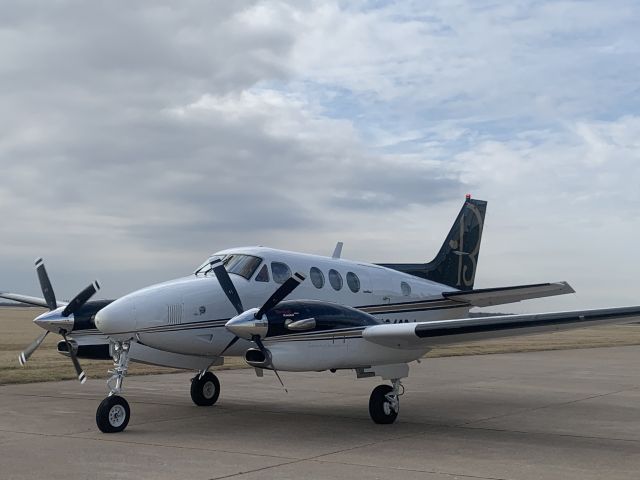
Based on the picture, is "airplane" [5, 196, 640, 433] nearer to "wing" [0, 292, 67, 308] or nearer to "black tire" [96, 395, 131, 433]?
"black tire" [96, 395, 131, 433]

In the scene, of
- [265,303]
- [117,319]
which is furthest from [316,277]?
[117,319]

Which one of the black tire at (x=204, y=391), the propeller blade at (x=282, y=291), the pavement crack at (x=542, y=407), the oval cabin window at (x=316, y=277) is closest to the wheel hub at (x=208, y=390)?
the black tire at (x=204, y=391)

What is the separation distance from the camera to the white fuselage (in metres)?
12.0

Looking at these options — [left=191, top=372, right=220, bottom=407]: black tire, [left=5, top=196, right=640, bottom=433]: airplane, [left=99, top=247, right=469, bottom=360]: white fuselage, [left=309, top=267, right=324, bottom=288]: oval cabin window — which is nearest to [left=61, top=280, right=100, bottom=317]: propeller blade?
[left=5, top=196, right=640, bottom=433]: airplane

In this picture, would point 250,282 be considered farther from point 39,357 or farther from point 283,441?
point 39,357

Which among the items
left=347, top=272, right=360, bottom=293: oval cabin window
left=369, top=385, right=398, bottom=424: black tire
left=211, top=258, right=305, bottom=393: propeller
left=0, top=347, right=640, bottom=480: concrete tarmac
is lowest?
left=0, top=347, right=640, bottom=480: concrete tarmac

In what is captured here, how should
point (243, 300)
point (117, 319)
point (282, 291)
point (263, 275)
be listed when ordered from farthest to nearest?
1. point (263, 275)
2. point (243, 300)
3. point (282, 291)
4. point (117, 319)

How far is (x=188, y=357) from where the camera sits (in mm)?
13711

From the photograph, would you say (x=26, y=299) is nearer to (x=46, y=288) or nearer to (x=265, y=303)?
(x=46, y=288)

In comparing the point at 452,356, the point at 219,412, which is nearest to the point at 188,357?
the point at 219,412

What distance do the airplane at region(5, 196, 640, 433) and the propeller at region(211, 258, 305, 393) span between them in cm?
2

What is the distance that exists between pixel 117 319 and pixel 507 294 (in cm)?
849

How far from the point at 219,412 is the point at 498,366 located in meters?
15.7

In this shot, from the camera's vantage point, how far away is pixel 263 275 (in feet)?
45.6
